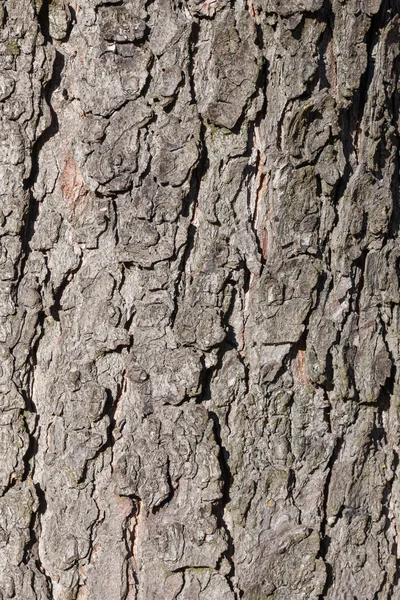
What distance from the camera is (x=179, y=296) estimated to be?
4.86 ft

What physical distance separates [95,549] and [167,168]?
0.80m

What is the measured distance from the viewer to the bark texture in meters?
1.46

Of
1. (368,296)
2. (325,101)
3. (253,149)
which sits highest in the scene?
(325,101)

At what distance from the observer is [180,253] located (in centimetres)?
148

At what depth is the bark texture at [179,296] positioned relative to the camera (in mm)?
1458

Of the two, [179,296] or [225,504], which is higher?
[179,296]

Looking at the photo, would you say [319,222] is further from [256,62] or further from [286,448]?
[286,448]

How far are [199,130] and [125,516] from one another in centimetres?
80

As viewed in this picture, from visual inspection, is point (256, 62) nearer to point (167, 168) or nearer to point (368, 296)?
point (167, 168)

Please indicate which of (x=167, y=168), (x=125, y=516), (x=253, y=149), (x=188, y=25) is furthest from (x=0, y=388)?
(x=188, y=25)

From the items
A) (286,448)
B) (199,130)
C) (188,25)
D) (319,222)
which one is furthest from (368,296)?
(188,25)

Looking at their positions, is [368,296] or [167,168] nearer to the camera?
[167,168]

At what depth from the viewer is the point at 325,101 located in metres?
1.50

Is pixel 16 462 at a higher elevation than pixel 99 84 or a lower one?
lower
